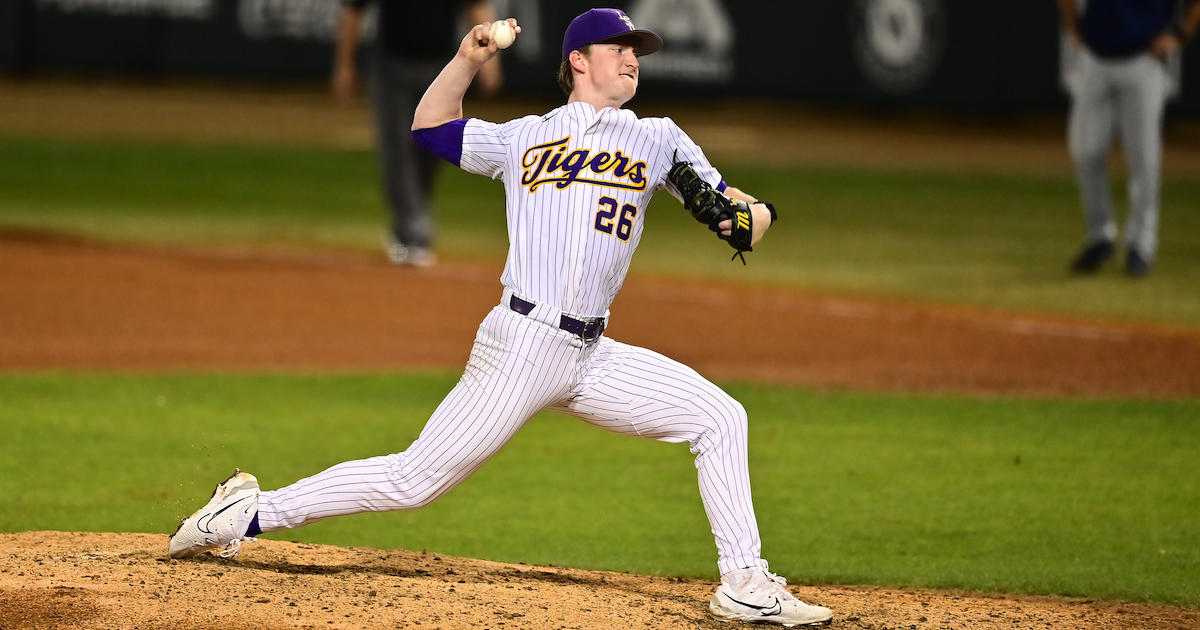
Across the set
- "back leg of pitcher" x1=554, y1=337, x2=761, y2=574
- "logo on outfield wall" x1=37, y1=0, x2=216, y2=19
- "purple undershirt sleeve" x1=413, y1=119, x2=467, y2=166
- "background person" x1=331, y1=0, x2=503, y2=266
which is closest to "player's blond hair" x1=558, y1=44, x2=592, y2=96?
"purple undershirt sleeve" x1=413, y1=119, x2=467, y2=166

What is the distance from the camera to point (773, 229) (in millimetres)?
14023

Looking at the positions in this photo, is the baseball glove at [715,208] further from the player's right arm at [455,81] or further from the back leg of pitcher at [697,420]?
the player's right arm at [455,81]

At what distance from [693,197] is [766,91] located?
60.0 ft

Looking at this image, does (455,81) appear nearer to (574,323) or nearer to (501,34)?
(501,34)

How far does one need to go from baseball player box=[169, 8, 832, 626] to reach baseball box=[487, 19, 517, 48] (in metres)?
0.02

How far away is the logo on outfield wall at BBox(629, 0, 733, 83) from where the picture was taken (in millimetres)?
21109

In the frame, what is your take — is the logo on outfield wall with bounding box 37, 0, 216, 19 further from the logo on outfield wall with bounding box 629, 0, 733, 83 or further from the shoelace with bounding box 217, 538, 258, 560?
the shoelace with bounding box 217, 538, 258, 560

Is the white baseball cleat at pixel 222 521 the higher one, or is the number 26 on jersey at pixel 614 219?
the number 26 on jersey at pixel 614 219

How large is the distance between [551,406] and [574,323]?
11.8 inches

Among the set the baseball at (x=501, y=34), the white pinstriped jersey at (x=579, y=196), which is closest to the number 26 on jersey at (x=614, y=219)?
the white pinstriped jersey at (x=579, y=196)

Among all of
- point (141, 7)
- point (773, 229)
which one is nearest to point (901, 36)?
point (773, 229)

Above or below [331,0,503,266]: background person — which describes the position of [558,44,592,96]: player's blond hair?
above

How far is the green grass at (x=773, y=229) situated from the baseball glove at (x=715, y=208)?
21.6ft

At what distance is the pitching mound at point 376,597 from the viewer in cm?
402
